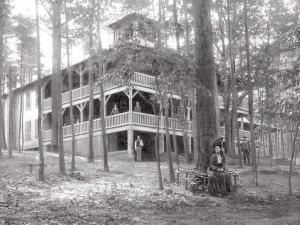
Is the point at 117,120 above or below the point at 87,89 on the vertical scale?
below

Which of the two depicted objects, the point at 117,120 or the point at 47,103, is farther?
the point at 47,103

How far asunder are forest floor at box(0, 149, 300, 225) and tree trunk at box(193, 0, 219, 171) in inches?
62.7

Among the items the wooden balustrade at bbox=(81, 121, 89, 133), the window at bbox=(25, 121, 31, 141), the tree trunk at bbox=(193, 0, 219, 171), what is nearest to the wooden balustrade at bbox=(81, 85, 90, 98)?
the wooden balustrade at bbox=(81, 121, 89, 133)

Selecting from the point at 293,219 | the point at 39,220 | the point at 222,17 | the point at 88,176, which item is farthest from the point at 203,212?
the point at 222,17

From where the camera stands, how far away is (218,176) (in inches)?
456

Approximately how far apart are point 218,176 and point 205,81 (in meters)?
2.66

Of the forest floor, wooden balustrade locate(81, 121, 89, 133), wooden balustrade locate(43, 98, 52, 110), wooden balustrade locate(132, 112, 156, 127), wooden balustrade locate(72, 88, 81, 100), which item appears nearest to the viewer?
the forest floor

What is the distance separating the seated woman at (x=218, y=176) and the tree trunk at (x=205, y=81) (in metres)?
0.46

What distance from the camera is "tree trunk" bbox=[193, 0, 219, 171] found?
40.0 feet

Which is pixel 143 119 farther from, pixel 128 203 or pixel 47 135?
pixel 128 203

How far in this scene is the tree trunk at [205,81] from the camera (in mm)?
12203

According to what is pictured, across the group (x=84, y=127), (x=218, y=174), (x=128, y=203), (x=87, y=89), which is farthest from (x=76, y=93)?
(x=128, y=203)

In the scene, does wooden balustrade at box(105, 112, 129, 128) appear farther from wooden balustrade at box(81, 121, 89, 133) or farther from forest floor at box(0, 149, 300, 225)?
forest floor at box(0, 149, 300, 225)

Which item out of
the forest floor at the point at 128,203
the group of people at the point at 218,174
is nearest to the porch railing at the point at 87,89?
the forest floor at the point at 128,203
